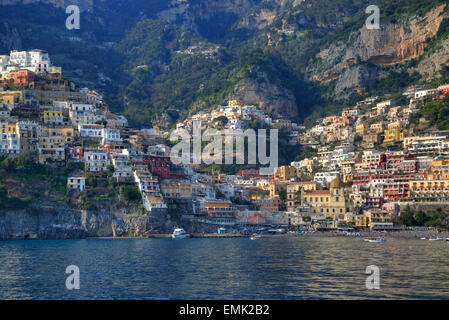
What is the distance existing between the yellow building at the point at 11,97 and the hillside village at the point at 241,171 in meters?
0.19

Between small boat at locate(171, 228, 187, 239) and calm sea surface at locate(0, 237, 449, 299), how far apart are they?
2543 centimetres

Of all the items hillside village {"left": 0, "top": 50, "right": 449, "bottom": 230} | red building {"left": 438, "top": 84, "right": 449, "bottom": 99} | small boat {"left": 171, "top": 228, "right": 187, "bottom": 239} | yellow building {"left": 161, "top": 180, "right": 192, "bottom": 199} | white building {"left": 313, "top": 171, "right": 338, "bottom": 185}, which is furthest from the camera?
red building {"left": 438, "top": 84, "right": 449, "bottom": 99}

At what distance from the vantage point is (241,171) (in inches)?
5463

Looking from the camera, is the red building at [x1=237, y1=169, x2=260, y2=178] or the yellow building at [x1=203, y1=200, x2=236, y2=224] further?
the red building at [x1=237, y1=169, x2=260, y2=178]

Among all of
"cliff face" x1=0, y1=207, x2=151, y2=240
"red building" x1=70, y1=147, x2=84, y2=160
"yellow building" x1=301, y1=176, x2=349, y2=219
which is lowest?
"cliff face" x1=0, y1=207, x2=151, y2=240

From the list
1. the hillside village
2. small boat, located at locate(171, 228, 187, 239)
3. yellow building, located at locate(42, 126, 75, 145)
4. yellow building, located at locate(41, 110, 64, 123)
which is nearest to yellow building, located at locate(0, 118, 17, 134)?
the hillside village

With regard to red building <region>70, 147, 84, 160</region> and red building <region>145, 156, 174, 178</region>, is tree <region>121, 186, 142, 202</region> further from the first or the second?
red building <region>70, 147, 84, 160</region>

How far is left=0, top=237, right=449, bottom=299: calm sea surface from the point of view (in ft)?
106

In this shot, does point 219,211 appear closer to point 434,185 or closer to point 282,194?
point 282,194

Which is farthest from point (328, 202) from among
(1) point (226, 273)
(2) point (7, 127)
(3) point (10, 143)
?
(1) point (226, 273)

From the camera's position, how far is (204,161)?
142 meters

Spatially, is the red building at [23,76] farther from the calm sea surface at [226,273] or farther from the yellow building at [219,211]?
the calm sea surface at [226,273]

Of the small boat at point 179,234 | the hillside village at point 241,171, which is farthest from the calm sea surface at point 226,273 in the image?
the hillside village at point 241,171

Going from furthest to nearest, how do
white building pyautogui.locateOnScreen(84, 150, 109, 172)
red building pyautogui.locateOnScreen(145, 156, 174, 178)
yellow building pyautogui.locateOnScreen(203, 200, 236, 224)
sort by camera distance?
red building pyautogui.locateOnScreen(145, 156, 174, 178) → yellow building pyautogui.locateOnScreen(203, 200, 236, 224) → white building pyautogui.locateOnScreen(84, 150, 109, 172)
